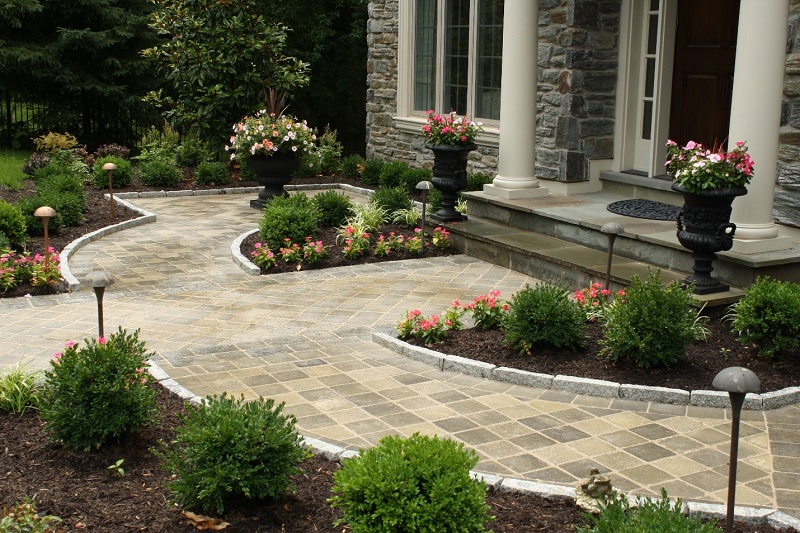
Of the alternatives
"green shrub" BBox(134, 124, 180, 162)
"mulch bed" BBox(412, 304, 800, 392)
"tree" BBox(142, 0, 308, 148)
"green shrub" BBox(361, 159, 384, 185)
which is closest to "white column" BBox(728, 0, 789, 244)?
"mulch bed" BBox(412, 304, 800, 392)

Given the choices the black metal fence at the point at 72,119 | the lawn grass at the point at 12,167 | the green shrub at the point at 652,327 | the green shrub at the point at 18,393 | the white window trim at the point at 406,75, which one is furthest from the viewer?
the black metal fence at the point at 72,119

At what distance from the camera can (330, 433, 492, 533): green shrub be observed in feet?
11.2

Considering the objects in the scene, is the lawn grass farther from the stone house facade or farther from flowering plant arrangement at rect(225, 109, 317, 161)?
the stone house facade

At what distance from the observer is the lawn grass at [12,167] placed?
13.6 metres

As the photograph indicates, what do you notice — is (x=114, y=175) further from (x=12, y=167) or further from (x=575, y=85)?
(x=575, y=85)

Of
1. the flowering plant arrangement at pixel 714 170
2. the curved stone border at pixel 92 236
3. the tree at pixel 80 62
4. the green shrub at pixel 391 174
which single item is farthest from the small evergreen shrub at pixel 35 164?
the flowering plant arrangement at pixel 714 170

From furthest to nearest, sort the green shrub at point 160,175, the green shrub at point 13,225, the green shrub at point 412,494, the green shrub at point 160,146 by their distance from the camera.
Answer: the green shrub at point 160,146 → the green shrub at point 160,175 → the green shrub at point 13,225 → the green shrub at point 412,494

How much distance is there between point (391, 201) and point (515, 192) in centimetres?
155

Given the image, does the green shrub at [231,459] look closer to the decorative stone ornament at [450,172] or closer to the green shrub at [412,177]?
the decorative stone ornament at [450,172]

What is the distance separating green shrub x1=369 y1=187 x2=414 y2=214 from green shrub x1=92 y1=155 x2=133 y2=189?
4.80m

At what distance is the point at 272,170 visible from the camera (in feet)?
40.4

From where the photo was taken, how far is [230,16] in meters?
15.0

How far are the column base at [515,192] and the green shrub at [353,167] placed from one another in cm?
484

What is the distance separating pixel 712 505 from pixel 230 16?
1281 cm
